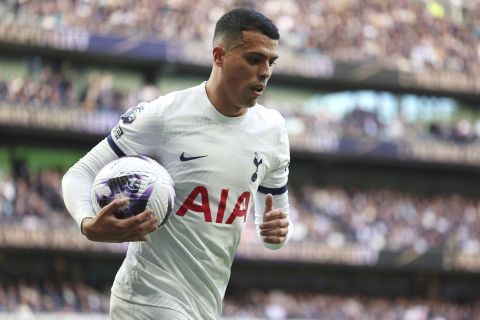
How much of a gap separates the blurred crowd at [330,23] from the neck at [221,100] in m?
21.1

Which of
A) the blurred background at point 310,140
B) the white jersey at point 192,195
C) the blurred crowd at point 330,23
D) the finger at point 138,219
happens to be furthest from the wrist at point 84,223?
the blurred crowd at point 330,23

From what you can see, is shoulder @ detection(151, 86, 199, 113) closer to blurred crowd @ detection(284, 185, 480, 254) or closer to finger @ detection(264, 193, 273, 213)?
finger @ detection(264, 193, 273, 213)

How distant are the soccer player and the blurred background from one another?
1743 centimetres

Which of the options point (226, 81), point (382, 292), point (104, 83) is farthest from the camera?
point (382, 292)

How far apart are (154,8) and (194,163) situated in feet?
74.6

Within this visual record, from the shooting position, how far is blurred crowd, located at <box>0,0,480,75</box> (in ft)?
87.6

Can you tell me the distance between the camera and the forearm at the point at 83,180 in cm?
527

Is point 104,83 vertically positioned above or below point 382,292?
above

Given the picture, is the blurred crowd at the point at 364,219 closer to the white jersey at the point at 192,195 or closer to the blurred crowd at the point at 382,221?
the blurred crowd at the point at 382,221

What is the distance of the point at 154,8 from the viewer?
91.1 feet

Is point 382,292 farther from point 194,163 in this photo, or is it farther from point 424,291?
point 194,163

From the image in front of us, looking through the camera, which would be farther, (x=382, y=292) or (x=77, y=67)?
(x=382, y=292)

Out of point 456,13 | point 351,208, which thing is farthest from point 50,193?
point 456,13

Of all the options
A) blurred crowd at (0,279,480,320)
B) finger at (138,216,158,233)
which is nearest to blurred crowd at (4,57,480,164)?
blurred crowd at (0,279,480,320)
